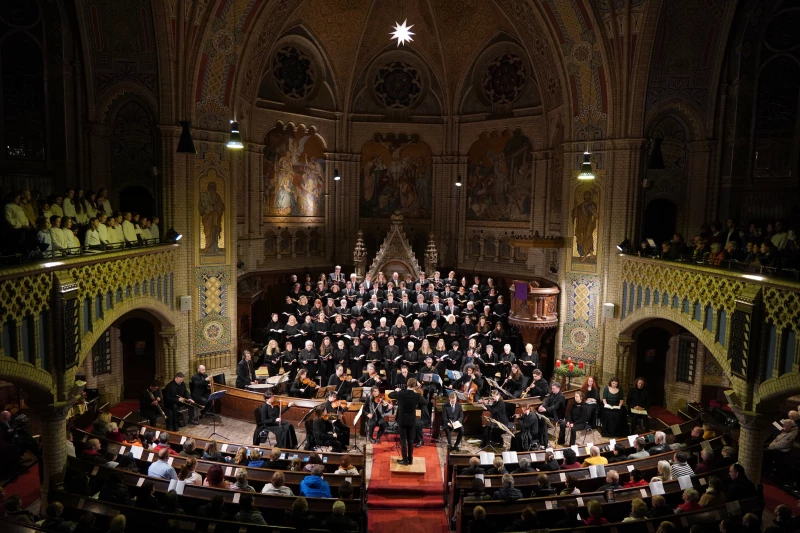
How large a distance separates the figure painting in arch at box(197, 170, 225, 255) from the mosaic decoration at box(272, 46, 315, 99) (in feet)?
23.3

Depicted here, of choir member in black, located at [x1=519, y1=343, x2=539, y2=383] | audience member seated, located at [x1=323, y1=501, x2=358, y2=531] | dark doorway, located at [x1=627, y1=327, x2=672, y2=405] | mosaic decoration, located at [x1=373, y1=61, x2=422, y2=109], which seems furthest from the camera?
mosaic decoration, located at [x1=373, y1=61, x2=422, y2=109]

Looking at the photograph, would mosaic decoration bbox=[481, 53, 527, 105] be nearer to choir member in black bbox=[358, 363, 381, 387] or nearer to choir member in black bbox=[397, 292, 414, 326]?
choir member in black bbox=[397, 292, 414, 326]

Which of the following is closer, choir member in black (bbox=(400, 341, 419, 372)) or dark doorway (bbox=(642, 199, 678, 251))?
choir member in black (bbox=(400, 341, 419, 372))

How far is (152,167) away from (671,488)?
1585 centimetres

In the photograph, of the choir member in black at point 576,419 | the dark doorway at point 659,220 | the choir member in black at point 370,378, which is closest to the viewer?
the choir member in black at point 576,419

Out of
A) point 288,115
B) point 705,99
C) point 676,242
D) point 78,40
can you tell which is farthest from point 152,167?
point 705,99

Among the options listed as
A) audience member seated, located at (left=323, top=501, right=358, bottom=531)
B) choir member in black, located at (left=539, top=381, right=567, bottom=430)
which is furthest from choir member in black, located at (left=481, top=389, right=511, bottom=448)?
audience member seated, located at (left=323, top=501, right=358, bottom=531)

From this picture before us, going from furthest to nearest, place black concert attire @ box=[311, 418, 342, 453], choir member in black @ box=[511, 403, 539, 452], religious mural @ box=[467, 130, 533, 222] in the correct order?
religious mural @ box=[467, 130, 533, 222]
choir member in black @ box=[511, 403, 539, 452]
black concert attire @ box=[311, 418, 342, 453]

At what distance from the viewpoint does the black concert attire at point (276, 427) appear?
14.0m

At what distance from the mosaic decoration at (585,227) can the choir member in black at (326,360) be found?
8036 millimetres

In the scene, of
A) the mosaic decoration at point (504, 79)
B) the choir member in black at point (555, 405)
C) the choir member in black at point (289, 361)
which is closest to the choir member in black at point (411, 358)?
the choir member in black at point (289, 361)

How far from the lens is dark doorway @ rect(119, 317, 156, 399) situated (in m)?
18.8

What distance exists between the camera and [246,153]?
2283cm

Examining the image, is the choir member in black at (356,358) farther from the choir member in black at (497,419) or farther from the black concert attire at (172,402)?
the black concert attire at (172,402)
